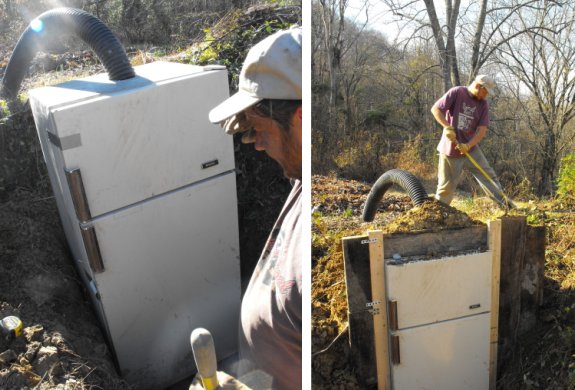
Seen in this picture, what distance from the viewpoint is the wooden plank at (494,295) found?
7.23 ft

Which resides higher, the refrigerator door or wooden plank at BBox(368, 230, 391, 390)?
the refrigerator door

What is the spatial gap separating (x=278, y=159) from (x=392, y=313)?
123cm

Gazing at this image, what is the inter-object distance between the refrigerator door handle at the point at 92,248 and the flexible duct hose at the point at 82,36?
2.04 feet

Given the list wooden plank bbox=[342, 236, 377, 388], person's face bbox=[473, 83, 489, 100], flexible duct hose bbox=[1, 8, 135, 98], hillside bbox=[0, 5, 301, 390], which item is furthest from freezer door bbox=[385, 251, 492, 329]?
flexible duct hose bbox=[1, 8, 135, 98]

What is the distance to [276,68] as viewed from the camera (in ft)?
3.46

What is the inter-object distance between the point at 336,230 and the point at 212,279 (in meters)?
0.68

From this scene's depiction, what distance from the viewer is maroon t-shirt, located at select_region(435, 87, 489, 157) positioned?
258cm

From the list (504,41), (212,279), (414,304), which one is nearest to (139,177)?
(212,279)

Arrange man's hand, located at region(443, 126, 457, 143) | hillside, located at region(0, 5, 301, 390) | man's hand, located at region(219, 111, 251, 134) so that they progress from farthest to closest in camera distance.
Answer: man's hand, located at region(443, 126, 457, 143), hillside, located at region(0, 5, 301, 390), man's hand, located at region(219, 111, 251, 134)

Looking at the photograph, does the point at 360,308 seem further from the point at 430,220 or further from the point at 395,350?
the point at 430,220

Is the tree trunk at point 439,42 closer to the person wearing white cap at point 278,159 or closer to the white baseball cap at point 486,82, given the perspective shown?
the white baseball cap at point 486,82

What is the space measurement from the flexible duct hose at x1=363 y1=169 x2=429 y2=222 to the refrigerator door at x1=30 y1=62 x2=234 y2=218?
0.83 metres

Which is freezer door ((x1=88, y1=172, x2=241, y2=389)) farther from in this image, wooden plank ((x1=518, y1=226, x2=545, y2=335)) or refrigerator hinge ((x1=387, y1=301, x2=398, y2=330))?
wooden plank ((x1=518, y1=226, x2=545, y2=335))

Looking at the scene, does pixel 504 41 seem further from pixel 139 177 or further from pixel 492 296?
pixel 139 177
